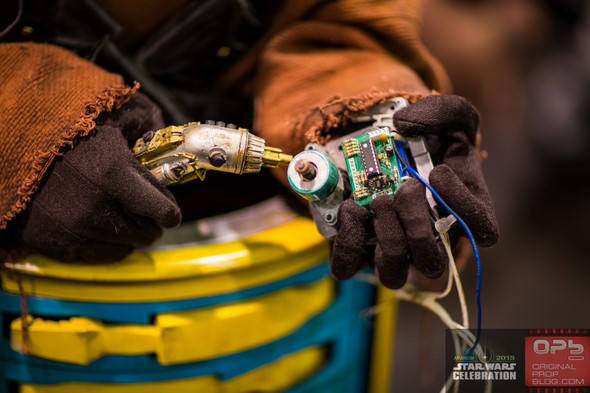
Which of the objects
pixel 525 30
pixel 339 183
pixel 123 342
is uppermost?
pixel 339 183

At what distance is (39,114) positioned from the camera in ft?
1.69

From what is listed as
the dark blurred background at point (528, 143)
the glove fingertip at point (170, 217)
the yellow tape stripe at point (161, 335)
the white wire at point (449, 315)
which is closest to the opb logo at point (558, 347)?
the white wire at point (449, 315)

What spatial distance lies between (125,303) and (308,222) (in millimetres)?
212

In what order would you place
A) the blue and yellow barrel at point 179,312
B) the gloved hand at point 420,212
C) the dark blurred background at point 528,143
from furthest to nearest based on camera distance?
the dark blurred background at point 528,143, the blue and yellow barrel at point 179,312, the gloved hand at point 420,212

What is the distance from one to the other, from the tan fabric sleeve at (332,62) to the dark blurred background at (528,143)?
609 mm

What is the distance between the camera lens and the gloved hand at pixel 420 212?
18.6 inches

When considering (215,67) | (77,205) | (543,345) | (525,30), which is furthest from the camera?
(525,30)

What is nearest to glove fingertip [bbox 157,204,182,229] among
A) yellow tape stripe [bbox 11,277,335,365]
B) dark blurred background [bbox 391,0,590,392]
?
yellow tape stripe [bbox 11,277,335,365]

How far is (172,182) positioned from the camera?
0.52 m

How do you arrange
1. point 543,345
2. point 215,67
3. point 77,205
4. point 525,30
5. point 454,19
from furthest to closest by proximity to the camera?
point 525,30 < point 454,19 < point 215,67 < point 543,345 < point 77,205

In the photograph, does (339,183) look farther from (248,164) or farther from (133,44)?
(133,44)

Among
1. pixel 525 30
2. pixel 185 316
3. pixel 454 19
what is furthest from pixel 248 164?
pixel 525 30

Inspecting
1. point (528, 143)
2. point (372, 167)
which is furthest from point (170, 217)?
point (528, 143)

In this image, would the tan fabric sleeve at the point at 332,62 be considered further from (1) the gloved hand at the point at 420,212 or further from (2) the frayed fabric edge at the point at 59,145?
A: (2) the frayed fabric edge at the point at 59,145
